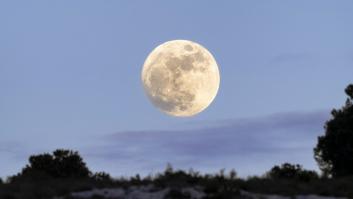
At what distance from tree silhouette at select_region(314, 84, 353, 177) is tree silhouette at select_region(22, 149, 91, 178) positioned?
2890cm

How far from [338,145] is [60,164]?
1335 inches

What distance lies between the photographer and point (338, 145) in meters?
81.4

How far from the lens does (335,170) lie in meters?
81.0

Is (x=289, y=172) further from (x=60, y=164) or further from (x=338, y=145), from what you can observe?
(x=60, y=164)

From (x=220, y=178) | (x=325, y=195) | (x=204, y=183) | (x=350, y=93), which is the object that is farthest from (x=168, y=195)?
(x=350, y=93)

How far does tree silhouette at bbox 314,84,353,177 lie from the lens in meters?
80.1

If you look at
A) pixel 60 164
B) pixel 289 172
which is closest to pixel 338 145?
pixel 289 172

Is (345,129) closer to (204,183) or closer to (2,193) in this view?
(204,183)

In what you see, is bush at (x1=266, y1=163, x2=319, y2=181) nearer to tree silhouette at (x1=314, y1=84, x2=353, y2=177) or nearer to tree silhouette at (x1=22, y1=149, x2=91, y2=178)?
tree silhouette at (x1=314, y1=84, x2=353, y2=177)

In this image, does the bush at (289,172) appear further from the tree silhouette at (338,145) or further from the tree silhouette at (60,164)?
the tree silhouette at (60,164)

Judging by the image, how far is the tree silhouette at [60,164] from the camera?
277 ft

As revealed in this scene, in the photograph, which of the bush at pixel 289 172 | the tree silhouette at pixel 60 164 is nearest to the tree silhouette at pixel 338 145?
→ the bush at pixel 289 172

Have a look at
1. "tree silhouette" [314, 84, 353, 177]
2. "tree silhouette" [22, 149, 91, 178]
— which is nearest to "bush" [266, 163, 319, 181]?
"tree silhouette" [314, 84, 353, 177]

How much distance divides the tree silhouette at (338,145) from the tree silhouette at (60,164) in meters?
28.9
